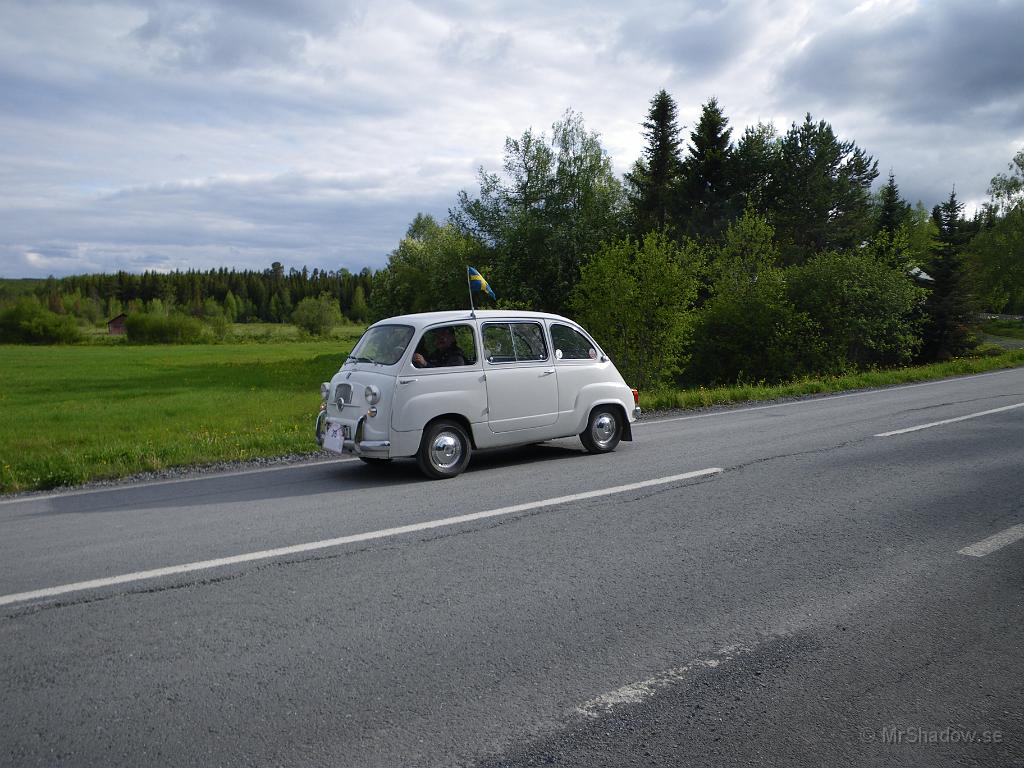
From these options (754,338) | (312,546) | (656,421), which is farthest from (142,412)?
(754,338)

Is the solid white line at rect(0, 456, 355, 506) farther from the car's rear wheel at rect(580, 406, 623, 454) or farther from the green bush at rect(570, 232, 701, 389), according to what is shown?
the green bush at rect(570, 232, 701, 389)

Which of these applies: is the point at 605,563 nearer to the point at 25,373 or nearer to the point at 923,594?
the point at 923,594

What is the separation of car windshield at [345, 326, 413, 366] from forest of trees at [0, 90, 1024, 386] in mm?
15583

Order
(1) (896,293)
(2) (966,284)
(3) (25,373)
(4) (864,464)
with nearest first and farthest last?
(4) (864,464) → (1) (896,293) → (2) (966,284) → (3) (25,373)

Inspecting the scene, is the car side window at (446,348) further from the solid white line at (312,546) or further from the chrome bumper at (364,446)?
the solid white line at (312,546)

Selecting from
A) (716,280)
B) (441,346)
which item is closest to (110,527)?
(441,346)

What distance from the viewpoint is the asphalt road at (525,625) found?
3199 millimetres

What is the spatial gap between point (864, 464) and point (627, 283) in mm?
15550

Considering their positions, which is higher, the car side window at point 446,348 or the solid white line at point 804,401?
the car side window at point 446,348

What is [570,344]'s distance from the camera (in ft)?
32.7

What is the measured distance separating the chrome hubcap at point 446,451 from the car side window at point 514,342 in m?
1.09

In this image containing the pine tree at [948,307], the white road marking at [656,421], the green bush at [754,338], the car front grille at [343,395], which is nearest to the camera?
the white road marking at [656,421]

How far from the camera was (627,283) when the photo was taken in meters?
23.7

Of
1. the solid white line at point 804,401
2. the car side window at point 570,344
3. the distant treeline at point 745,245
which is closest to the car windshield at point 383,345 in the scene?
the car side window at point 570,344
